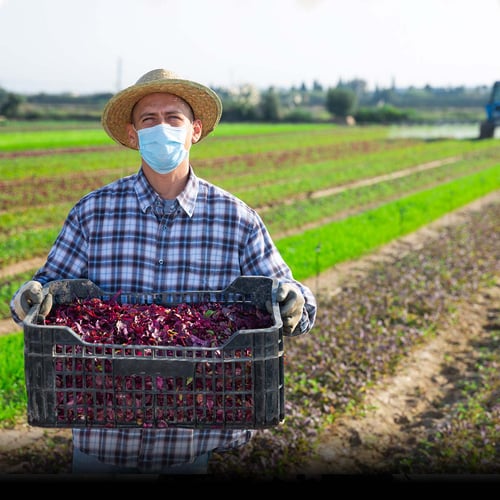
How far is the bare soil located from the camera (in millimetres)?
4387

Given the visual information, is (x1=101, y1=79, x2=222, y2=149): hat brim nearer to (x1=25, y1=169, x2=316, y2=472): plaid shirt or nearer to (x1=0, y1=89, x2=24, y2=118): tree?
(x1=25, y1=169, x2=316, y2=472): plaid shirt

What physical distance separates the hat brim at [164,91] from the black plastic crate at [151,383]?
102 centimetres

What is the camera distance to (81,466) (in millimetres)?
2703

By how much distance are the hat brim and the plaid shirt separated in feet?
0.93

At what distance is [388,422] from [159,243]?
2899 mm

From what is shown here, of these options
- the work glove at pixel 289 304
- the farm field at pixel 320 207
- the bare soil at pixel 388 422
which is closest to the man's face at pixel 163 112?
the work glove at pixel 289 304

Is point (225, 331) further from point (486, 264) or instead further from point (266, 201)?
point (266, 201)

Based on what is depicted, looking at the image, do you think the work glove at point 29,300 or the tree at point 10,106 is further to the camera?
the tree at point 10,106

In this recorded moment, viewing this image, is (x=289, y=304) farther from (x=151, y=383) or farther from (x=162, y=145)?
(x=162, y=145)

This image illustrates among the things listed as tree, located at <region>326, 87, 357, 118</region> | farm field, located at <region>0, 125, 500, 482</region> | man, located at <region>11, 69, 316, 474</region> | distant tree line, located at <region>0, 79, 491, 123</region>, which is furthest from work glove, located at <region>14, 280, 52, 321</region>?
tree, located at <region>326, 87, 357, 118</region>

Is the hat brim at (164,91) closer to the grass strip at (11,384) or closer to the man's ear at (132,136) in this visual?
the man's ear at (132,136)

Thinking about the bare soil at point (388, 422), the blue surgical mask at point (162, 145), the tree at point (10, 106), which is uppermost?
the tree at point (10, 106)

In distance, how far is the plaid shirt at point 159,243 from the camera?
2.81 m

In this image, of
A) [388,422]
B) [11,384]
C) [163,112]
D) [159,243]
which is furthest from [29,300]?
[388,422]
